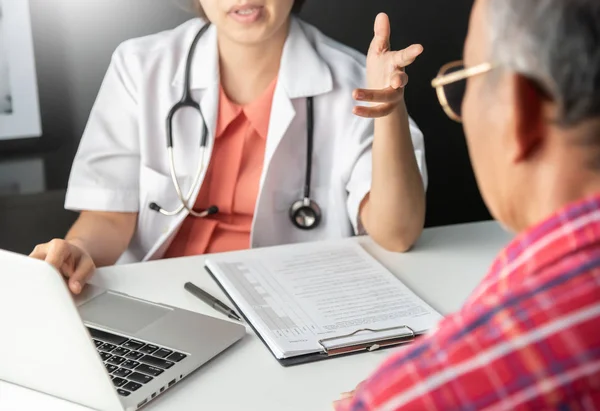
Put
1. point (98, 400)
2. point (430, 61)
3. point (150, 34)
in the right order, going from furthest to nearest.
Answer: point (430, 61)
point (150, 34)
point (98, 400)

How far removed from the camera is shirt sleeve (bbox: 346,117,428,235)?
5.41ft

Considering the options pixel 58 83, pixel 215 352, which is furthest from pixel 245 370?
pixel 58 83

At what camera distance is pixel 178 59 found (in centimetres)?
179

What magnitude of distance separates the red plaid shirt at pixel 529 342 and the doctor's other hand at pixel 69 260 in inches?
31.4

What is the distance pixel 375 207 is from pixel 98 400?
731 mm

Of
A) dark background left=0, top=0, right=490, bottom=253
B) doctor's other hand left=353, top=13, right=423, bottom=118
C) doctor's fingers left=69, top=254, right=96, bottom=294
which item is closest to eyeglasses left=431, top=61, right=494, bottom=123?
doctor's other hand left=353, top=13, right=423, bottom=118

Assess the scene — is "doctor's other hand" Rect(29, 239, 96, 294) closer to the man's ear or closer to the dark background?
the dark background

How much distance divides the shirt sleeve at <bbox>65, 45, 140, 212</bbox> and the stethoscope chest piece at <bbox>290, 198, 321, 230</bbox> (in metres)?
0.34

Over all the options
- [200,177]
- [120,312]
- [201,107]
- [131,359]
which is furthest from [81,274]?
[201,107]

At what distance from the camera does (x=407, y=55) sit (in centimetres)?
132

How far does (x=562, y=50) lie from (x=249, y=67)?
4.02ft

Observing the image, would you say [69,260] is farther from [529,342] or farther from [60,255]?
[529,342]

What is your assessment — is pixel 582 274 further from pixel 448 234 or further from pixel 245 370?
pixel 448 234

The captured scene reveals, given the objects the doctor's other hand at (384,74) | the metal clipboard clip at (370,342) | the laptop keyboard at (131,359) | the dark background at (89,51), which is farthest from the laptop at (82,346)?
the dark background at (89,51)
